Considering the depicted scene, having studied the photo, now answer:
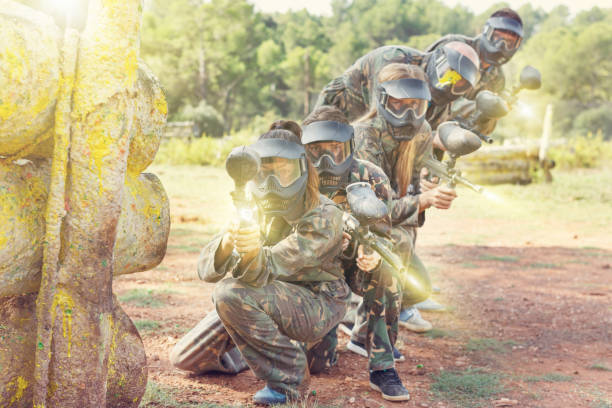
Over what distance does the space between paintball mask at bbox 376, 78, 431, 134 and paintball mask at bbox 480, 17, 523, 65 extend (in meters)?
1.69

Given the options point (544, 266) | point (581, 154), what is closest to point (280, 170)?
point (544, 266)

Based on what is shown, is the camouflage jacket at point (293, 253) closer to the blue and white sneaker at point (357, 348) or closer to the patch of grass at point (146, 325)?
the blue and white sneaker at point (357, 348)

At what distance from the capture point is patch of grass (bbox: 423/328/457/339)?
4.99m

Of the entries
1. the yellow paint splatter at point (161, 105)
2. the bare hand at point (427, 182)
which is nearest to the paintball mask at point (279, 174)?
the yellow paint splatter at point (161, 105)

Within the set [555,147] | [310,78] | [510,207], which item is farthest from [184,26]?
[510,207]

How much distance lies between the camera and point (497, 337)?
5.02m

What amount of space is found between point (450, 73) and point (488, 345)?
2.24 m

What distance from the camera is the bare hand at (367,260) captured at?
11.6 ft

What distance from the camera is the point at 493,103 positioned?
5199 mm

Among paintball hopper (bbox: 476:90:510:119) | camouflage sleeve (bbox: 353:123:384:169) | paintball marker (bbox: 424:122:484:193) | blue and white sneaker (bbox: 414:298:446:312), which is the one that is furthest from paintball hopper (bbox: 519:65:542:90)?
blue and white sneaker (bbox: 414:298:446:312)

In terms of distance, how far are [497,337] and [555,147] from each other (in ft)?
54.9

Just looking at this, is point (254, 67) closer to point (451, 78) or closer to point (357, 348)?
point (451, 78)

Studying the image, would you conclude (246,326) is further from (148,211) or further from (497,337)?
(497,337)

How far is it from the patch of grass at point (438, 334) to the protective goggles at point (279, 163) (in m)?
→ 2.39
